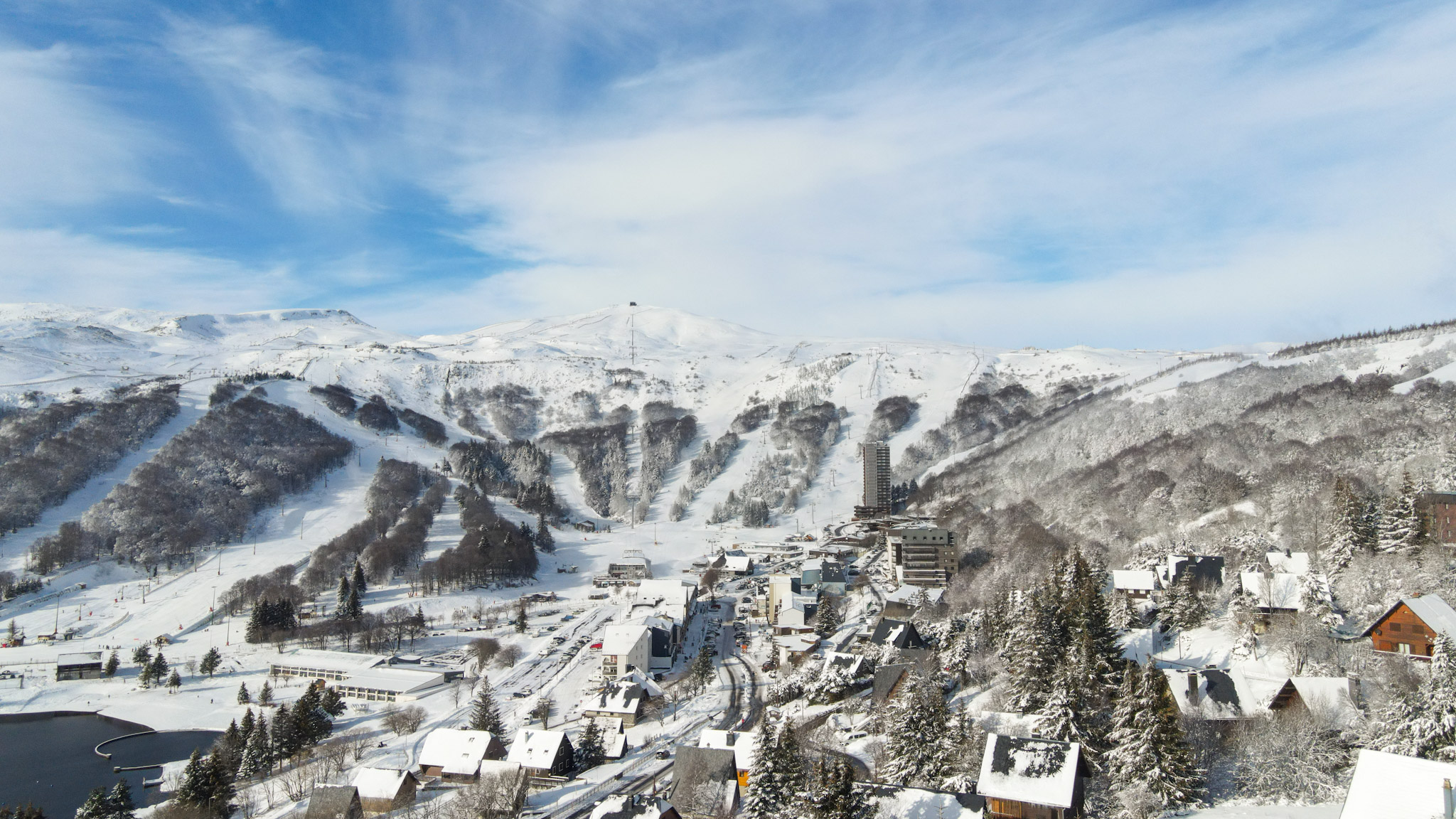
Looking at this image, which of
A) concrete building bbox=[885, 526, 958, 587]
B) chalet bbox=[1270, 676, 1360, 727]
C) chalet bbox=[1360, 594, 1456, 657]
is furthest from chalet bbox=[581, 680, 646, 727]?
chalet bbox=[1360, 594, 1456, 657]

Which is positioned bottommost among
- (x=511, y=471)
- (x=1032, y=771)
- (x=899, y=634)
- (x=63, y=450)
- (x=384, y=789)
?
(x=384, y=789)

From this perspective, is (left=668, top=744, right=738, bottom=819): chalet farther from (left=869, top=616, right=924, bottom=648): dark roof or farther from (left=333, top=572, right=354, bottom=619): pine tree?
(left=333, top=572, right=354, bottom=619): pine tree

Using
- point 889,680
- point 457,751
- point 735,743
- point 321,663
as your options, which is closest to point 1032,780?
point 735,743

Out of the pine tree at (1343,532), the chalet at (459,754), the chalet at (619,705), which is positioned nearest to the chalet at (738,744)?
the chalet at (459,754)

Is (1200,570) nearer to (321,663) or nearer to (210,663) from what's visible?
(321,663)

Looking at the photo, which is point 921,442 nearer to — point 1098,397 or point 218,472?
point 1098,397

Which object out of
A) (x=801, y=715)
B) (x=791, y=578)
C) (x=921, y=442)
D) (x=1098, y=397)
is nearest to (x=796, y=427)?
(x=921, y=442)
